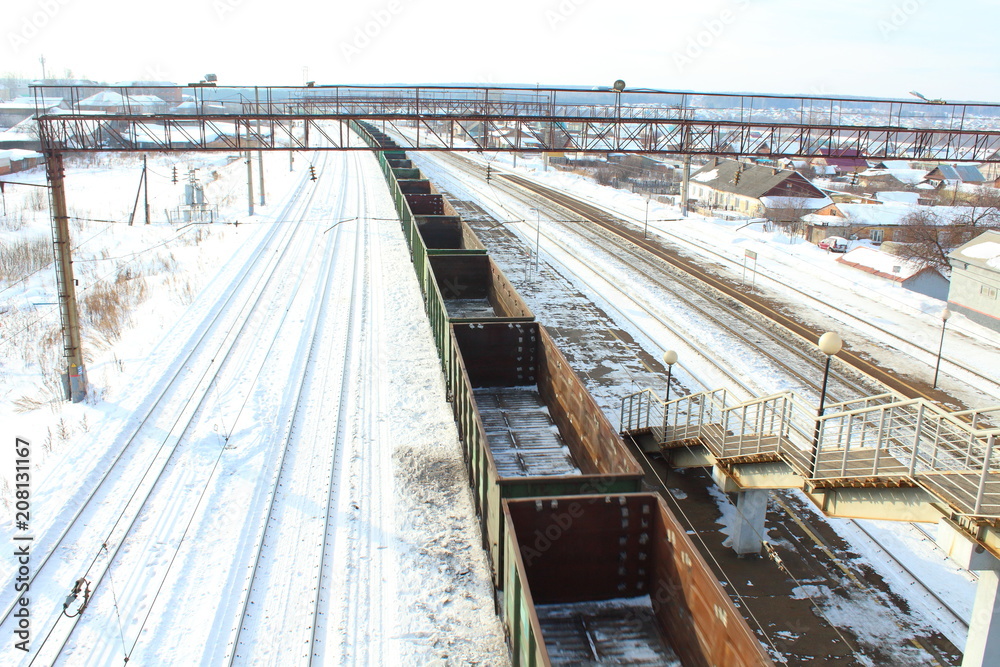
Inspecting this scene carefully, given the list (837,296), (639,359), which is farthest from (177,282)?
(837,296)

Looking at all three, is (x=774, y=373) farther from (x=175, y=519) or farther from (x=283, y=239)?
(x=283, y=239)

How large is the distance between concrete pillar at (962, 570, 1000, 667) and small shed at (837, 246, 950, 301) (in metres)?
26.8

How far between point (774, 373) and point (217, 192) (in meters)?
53.3

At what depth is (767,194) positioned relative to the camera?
66.4 m

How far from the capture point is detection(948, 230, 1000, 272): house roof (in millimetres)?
25531

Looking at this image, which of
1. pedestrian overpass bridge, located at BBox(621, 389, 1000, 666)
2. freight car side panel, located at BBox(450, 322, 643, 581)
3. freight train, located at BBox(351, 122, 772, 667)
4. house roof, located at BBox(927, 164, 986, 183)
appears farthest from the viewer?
house roof, located at BBox(927, 164, 986, 183)

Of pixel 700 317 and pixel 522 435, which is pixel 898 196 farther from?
pixel 522 435

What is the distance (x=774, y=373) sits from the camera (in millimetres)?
20562

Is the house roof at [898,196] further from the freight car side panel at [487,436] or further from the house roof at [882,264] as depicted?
the freight car side panel at [487,436]

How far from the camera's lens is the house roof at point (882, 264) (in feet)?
105

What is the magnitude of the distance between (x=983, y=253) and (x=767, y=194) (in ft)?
138

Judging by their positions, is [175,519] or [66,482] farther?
[66,482]

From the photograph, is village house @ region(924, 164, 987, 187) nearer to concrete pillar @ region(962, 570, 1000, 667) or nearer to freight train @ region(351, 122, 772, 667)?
freight train @ region(351, 122, 772, 667)

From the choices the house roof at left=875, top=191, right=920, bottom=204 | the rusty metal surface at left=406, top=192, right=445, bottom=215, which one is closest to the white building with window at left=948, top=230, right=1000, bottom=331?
the rusty metal surface at left=406, top=192, right=445, bottom=215
